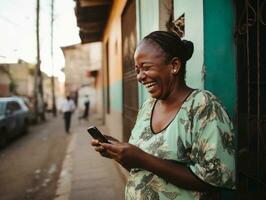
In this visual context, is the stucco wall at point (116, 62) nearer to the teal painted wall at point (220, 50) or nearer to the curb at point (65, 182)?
the curb at point (65, 182)

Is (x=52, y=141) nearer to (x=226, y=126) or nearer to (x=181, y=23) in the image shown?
(x=181, y=23)

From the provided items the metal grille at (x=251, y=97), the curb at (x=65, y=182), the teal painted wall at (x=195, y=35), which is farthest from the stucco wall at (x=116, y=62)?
the metal grille at (x=251, y=97)

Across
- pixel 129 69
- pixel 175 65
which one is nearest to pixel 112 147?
pixel 175 65

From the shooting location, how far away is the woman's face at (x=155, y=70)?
1.80 metres

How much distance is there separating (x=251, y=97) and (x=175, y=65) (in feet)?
3.61

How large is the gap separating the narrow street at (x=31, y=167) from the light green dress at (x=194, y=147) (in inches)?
206

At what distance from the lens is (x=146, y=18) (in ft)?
16.5

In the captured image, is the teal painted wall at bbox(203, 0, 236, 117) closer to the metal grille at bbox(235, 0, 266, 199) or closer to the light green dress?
the metal grille at bbox(235, 0, 266, 199)

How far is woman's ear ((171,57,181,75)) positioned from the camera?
70.9 inches

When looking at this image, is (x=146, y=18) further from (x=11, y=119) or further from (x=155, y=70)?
(x=11, y=119)

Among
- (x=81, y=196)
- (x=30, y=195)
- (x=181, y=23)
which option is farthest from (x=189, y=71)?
(x=30, y=195)

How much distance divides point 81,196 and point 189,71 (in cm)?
374

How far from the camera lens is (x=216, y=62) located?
2.75 metres

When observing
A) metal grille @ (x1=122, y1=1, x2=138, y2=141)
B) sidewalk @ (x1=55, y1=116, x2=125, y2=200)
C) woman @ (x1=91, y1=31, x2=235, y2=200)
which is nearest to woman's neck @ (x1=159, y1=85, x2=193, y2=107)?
woman @ (x1=91, y1=31, x2=235, y2=200)
